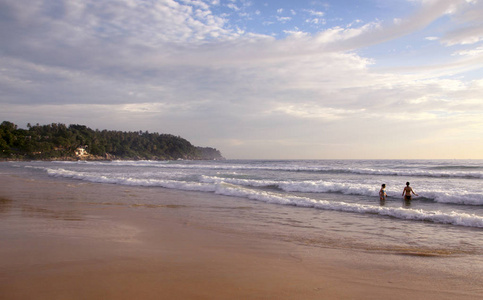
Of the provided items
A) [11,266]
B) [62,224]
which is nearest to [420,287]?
[11,266]

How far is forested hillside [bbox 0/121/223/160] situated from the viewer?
84.9m

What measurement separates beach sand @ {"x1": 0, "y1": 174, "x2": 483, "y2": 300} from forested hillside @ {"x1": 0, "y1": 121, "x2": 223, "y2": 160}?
93640mm

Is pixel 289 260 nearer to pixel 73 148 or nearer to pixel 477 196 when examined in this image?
pixel 477 196

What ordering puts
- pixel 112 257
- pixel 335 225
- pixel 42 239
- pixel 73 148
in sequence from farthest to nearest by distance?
1. pixel 73 148
2. pixel 335 225
3. pixel 42 239
4. pixel 112 257

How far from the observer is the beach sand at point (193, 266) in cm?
350

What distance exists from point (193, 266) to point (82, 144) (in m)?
114

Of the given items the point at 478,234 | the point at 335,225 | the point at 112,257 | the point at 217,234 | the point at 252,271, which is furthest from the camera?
the point at 335,225

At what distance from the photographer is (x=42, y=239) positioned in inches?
214

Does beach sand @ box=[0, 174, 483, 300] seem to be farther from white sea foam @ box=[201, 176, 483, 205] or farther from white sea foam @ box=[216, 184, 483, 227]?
white sea foam @ box=[201, 176, 483, 205]

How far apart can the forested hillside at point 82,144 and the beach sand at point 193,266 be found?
307ft

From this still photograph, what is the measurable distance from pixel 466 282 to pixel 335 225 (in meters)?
3.97

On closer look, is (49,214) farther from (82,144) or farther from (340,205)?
(82,144)

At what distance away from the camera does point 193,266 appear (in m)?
4.34

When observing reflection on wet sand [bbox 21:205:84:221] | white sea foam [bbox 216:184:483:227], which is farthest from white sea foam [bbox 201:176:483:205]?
reflection on wet sand [bbox 21:205:84:221]
